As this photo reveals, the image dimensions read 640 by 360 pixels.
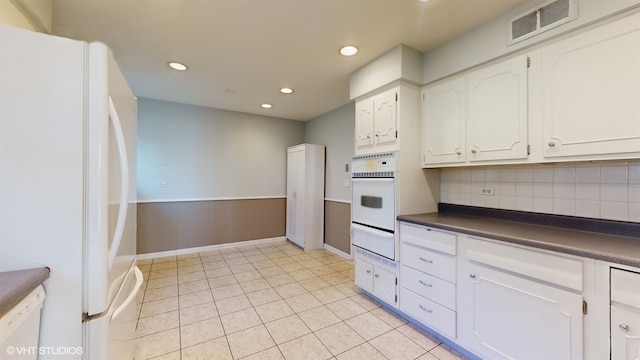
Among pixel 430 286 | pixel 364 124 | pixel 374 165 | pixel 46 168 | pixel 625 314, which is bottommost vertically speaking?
pixel 430 286

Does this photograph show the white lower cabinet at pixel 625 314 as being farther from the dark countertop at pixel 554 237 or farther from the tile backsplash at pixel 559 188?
the tile backsplash at pixel 559 188

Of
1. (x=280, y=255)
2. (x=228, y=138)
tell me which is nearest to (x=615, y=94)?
(x=280, y=255)

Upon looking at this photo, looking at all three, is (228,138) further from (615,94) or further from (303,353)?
(615,94)

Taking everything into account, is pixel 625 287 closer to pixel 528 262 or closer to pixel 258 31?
pixel 528 262

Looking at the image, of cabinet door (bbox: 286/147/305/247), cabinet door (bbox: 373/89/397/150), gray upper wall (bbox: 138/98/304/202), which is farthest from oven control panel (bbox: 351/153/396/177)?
gray upper wall (bbox: 138/98/304/202)

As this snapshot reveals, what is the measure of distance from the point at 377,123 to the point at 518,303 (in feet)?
A: 5.71

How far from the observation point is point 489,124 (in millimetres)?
1911

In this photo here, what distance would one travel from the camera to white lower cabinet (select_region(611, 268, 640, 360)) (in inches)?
43.8

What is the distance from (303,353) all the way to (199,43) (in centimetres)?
264

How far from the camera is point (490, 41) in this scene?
1.87 metres

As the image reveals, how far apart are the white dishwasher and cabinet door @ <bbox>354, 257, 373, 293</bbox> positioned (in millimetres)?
2257

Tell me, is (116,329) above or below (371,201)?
below

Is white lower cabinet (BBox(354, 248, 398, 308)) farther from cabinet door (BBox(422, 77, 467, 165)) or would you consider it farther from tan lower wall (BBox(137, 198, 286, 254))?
tan lower wall (BBox(137, 198, 286, 254))

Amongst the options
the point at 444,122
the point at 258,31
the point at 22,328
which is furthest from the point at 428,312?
the point at 258,31
